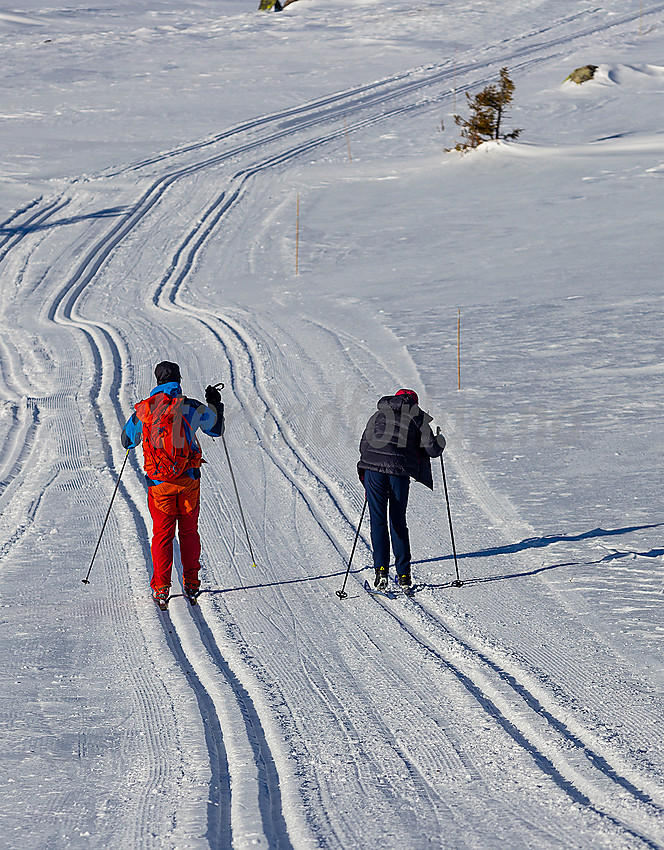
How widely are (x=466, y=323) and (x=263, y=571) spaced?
699 centimetres

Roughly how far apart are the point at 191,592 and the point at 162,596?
0.20 meters

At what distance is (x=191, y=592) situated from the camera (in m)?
5.88

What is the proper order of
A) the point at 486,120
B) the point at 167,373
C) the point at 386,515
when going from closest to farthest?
the point at 167,373 < the point at 386,515 < the point at 486,120

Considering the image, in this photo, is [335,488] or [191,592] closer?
[191,592]

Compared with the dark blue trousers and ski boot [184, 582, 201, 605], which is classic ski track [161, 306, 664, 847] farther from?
ski boot [184, 582, 201, 605]

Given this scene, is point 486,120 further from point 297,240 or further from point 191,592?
point 191,592

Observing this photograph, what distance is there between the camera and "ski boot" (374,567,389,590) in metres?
6.04

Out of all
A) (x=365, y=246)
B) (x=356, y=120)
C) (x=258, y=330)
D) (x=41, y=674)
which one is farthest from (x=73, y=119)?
(x=41, y=674)

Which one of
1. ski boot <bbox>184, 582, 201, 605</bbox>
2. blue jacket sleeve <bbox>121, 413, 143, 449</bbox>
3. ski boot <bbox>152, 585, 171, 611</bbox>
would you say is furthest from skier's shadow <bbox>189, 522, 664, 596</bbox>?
blue jacket sleeve <bbox>121, 413, 143, 449</bbox>

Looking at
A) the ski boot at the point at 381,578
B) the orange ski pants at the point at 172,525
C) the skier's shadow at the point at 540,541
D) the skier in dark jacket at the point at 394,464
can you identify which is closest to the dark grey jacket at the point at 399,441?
the skier in dark jacket at the point at 394,464

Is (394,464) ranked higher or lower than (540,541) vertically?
higher

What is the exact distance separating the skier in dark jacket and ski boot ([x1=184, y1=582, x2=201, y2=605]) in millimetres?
1225

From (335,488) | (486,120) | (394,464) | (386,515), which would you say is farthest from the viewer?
(486,120)

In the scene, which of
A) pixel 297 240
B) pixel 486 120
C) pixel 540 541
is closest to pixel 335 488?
pixel 540 541
